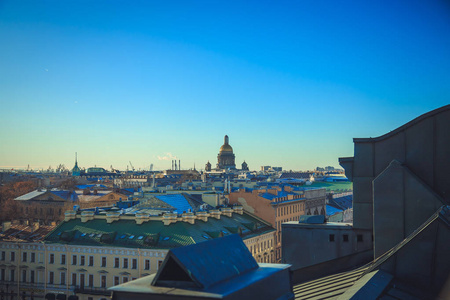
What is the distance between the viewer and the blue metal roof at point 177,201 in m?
55.1

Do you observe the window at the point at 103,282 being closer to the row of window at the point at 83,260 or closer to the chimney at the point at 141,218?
the row of window at the point at 83,260

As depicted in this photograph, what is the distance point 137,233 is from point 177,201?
1354cm

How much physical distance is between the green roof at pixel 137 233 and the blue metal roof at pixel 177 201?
6.90 m

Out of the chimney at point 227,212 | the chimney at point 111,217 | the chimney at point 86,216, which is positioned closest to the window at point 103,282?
the chimney at point 111,217

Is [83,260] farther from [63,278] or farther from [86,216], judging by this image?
[86,216]

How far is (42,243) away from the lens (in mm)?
44594

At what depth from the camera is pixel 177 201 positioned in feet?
186

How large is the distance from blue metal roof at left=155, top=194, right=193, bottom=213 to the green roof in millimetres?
6904

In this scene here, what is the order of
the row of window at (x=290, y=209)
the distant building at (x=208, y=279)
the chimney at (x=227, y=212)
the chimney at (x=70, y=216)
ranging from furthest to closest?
the row of window at (x=290, y=209) → the chimney at (x=227, y=212) → the chimney at (x=70, y=216) → the distant building at (x=208, y=279)

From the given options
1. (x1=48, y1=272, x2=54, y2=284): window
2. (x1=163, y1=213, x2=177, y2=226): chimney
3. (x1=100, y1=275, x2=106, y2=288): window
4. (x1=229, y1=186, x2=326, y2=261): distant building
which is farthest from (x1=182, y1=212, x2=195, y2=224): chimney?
(x1=229, y1=186, x2=326, y2=261): distant building

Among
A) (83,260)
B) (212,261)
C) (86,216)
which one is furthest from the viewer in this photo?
(86,216)

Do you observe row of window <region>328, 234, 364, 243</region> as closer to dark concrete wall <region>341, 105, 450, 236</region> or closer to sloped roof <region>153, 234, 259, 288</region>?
dark concrete wall <region>341, 105, 450, 236</region>

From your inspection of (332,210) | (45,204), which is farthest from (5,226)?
(332,210)

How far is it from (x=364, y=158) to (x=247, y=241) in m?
32.0
